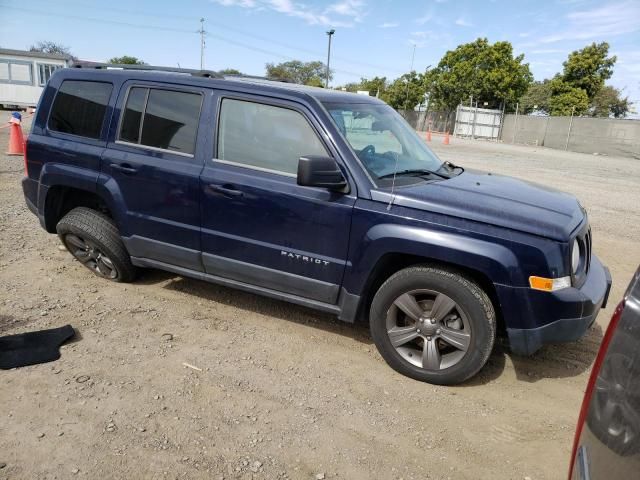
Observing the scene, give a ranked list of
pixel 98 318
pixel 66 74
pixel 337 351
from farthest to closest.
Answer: pixel 66 74 < pixel 98 318 < pixel 337 351

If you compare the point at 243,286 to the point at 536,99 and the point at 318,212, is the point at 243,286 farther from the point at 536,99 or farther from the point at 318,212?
the point at 536,99

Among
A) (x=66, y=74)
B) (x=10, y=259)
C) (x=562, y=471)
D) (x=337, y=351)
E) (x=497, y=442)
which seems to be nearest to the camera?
(x=562, y=471)

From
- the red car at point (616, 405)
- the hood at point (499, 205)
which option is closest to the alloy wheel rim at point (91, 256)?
the hood at point (499, 205)

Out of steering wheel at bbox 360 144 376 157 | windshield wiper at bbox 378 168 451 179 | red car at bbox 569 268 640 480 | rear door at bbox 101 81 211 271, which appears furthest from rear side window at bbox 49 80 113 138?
red car at bbox 569 268 640 480

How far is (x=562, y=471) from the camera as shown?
2.57 metres

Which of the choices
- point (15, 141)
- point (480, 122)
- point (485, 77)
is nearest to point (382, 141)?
point (15, 141)

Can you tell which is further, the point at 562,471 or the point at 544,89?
the point at 544,89

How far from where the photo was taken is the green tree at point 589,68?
40.8m

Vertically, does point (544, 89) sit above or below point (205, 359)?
above

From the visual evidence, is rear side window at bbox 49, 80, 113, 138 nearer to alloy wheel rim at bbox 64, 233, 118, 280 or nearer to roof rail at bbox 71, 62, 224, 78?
roof rail at bbox 71, 62, 224, 78

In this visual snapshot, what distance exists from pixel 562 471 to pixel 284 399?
1614 mm

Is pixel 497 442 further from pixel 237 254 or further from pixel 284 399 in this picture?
pixel 237 254

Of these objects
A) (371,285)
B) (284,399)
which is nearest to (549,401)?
(371,285)

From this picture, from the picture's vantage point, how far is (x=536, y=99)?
5284cm
